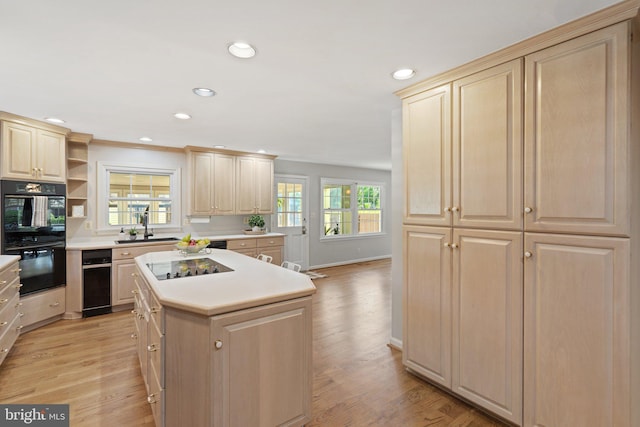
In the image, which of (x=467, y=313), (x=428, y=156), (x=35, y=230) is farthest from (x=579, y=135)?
(x=35, y=230)

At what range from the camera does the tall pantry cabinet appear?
149 cm

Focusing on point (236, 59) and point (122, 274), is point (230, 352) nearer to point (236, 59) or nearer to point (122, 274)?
point (236, 59)

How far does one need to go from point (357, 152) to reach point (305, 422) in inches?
171

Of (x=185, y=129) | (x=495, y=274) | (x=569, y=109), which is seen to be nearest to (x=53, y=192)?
(x=185, y=129)

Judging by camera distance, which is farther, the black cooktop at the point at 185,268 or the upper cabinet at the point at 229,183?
the upper cabinet at the point at 229,183

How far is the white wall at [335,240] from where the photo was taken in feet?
21.8

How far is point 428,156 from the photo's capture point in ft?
7.71

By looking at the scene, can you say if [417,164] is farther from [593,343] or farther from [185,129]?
[185,129]

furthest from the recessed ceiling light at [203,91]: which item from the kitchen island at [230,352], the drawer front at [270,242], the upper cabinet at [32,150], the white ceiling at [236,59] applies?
the drawer front at [270,242]

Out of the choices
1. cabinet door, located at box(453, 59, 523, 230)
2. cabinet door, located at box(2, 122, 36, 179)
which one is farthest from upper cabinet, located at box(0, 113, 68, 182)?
cabinet door, located at box(453, 59, 523, 230)

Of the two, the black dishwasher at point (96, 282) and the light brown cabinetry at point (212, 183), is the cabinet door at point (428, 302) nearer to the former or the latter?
the light brown cabinetry at point (212, 183)

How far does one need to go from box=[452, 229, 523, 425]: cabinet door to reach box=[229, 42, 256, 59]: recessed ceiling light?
1812 mm

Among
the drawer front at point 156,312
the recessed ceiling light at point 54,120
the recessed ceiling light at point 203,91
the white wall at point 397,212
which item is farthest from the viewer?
the recessed ceiling light at point 54,120

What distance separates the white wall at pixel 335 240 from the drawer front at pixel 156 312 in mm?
4542
